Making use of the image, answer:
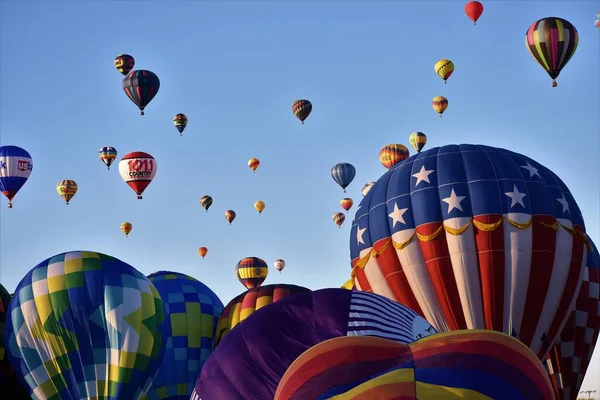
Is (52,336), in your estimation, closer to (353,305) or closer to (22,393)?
(22,393)

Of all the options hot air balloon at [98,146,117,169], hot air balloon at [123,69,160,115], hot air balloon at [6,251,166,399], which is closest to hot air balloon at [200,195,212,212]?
hot air balloon at [98,146,117,169]

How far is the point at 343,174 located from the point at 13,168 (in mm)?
10849

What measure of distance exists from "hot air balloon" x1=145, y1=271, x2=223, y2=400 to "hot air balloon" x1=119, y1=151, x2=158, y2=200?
4.54 meters

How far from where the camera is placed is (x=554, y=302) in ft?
57.8

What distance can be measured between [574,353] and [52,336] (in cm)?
1033

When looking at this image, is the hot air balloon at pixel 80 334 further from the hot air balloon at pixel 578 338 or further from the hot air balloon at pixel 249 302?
the hot air balloon at pixel 578 338

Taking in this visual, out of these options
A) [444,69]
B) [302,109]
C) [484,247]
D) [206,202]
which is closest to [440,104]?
[444,69]

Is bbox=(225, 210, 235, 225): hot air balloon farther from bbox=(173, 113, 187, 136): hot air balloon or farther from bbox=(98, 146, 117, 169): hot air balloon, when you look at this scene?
bbox=(98, 146, 117, 169): hot air balloon

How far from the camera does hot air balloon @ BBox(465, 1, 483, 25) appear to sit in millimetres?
29156

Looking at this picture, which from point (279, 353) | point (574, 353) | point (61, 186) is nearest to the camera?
point (279, 353)

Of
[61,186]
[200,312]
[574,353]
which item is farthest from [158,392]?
[61,186]

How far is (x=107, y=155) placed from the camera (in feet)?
105

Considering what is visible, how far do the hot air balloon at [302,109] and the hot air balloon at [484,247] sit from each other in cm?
1486

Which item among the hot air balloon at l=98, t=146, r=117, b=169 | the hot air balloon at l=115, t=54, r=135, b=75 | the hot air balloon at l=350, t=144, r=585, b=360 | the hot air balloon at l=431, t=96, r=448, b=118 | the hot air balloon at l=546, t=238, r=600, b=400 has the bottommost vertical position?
the hot air balloon at l=546, t=238, r=600, b=400
